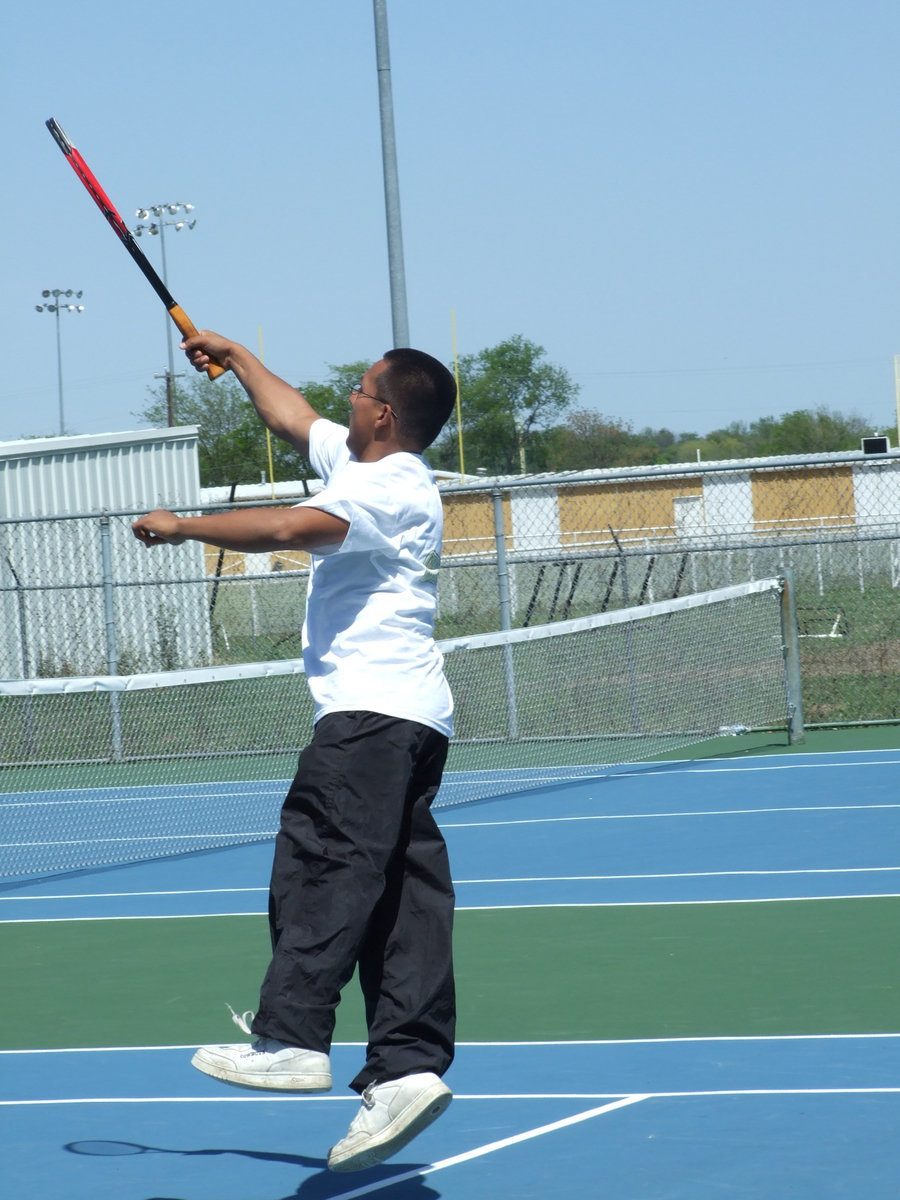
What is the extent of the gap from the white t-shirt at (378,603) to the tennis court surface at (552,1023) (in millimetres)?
1269

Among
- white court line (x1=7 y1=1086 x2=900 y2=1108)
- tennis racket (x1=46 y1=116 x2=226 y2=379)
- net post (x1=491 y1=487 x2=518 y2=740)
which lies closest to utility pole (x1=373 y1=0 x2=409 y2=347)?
net post (x1=491 y1=487 x2=518 y2=740)

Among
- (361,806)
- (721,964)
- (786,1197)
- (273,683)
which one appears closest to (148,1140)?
(361,806)

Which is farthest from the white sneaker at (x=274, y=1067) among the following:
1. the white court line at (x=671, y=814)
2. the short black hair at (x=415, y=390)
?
the white court line at (x=671, y=814)

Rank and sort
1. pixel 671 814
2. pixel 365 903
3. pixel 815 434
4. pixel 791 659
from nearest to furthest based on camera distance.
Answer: pixel 365 903 → pixel 671 814 → pixel 791 659 → pixel 815 434

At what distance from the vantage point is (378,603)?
13.0 ft

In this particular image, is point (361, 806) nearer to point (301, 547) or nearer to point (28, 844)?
point (301, 547)

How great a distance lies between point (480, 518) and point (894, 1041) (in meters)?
32.0

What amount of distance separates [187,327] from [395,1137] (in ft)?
7.81

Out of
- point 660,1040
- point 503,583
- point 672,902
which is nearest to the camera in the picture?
point 660,1040

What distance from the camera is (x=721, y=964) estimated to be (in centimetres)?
657

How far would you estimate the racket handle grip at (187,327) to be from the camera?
4.77 metres

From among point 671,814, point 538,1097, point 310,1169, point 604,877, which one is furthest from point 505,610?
point 310,1169

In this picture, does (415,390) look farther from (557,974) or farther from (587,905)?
(587,905)

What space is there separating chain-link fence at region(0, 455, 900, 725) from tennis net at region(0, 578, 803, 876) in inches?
24.8
